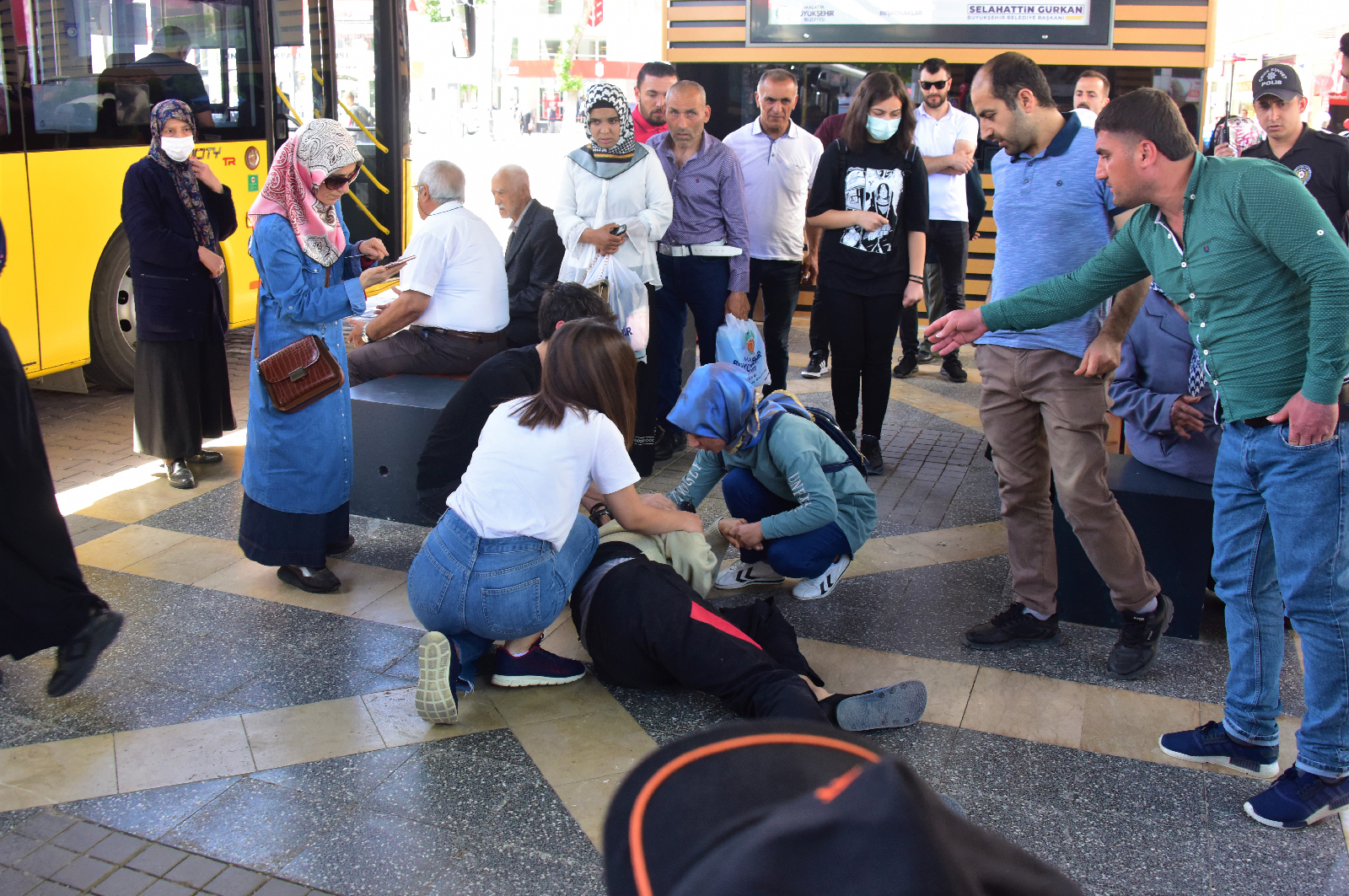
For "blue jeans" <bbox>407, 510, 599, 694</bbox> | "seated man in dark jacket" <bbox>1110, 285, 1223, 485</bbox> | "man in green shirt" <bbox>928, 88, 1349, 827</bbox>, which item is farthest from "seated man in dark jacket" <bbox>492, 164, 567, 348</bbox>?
"man in green shirt" <bbox>928, 88, 1349, 827</bbox>

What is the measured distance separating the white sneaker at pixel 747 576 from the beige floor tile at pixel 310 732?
1.52 m

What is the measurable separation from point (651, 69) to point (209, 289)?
317 centimetres

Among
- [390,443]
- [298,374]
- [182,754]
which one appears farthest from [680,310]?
[182,754]

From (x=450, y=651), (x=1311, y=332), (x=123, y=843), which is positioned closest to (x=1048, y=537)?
(x=1311, y=332)

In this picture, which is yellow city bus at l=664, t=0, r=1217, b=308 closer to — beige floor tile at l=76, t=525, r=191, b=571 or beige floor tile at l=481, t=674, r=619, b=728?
beige floor tile at l=76, t=525, r=191, b=571

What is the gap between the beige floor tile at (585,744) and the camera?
3.00m

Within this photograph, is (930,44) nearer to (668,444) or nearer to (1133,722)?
(668,444)

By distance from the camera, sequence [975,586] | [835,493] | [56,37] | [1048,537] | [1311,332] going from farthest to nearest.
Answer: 1. [56,37]
2. [975,586]
3. [835,493]
4. [1048,537]
5. [1311,332]

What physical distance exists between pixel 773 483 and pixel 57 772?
2441mm

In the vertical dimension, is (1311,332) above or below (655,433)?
above

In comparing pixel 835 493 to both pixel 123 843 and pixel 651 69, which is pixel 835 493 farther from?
pixel 651 69

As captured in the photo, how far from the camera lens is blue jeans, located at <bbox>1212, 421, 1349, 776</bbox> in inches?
104

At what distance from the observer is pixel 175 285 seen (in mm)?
5207

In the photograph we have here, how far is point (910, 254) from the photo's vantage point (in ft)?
18.2
